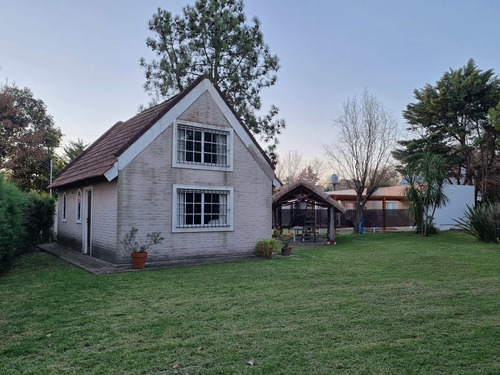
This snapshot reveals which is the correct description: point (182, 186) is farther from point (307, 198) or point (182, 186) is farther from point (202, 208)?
point (307, 198)

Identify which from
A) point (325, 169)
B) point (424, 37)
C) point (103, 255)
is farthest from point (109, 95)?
point (325, 169)

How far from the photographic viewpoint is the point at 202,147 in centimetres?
1292

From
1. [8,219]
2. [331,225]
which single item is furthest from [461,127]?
[8,219]

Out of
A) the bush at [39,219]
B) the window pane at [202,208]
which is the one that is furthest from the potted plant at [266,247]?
the bush at [39,219]

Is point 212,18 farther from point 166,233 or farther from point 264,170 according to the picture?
point 166,233

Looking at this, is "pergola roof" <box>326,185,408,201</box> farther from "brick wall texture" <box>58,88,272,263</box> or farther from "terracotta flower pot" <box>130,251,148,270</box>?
"terracotta flower pot" <box>130,251,148,270</box>

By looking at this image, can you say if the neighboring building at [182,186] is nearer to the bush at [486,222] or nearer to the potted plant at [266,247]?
the potted plant at [266,247]

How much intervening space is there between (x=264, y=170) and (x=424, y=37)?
773 cm

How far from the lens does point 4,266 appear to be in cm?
1016

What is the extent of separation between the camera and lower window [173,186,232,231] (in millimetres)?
12312

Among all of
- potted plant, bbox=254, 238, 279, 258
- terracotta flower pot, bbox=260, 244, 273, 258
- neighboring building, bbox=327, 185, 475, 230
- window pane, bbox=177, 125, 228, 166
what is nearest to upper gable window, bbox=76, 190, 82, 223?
window pane, bbox=177, 125, 228, 166

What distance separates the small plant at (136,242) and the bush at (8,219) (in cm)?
284

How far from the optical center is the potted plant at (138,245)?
423 inches

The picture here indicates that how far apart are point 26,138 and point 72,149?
8.43m
